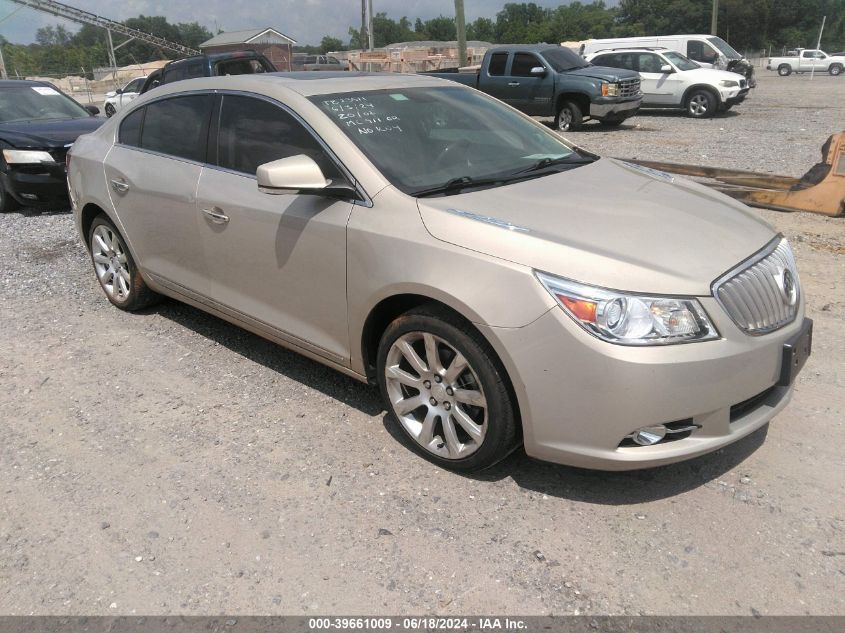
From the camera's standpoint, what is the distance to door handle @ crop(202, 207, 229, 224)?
3.80 meters

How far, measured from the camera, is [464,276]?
2766mm

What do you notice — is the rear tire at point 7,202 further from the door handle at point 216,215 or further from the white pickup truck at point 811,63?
the white pickup truck at point 811,63

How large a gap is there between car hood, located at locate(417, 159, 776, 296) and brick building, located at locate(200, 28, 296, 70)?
41.6 m

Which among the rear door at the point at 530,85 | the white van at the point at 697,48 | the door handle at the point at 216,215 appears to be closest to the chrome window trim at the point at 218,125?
the door handle at the point at 216,215

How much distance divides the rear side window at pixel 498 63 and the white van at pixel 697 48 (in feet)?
18.6

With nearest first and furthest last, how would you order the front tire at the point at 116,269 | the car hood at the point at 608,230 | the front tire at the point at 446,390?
the car hood at the point at 608,230 → the front tire at the point at 446,390 → the front tire at the point at 116,269

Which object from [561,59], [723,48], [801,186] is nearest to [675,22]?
[723,48]

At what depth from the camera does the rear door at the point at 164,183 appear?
13.4ft

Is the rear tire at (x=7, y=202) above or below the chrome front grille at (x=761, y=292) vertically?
below

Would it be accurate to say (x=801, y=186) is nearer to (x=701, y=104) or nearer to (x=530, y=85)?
(x=530, y=85)

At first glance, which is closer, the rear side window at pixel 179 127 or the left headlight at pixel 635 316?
the left headlight at pixel 635 316

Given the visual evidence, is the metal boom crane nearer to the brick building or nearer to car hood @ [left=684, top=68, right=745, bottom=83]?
the brick building

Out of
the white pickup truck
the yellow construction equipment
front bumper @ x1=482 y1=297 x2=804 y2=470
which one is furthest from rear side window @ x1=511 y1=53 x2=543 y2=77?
the white pickup truck

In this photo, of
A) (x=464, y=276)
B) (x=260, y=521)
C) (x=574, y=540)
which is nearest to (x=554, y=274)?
(x=464, y=276)
